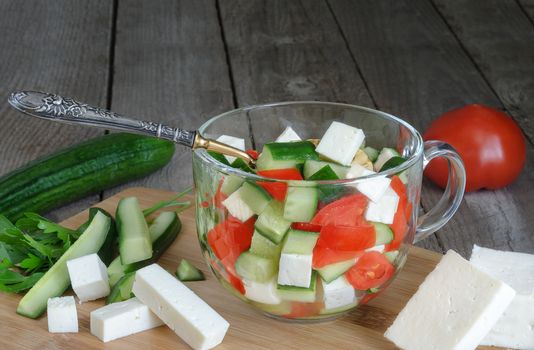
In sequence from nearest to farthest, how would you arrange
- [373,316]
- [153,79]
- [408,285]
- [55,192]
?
[373,316], [408,285], [55,192], [153,79]

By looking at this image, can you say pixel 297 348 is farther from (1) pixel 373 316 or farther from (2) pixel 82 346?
(2) pixel 82 346

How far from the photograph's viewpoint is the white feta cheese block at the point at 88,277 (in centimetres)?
178

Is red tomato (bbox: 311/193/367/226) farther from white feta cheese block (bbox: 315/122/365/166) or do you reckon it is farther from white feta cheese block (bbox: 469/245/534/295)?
white feta cheese block (bbox: 469/245/534/295)

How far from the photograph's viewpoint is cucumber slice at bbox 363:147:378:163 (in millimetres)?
1743

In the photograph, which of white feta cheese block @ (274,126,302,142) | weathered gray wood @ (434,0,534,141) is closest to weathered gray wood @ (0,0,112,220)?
white feta cheese block @ (274,126,302,142)

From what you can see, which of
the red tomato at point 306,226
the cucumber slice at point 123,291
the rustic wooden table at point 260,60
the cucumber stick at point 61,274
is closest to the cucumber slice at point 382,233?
the red tomato at point 306,226

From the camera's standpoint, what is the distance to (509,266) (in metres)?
1.77

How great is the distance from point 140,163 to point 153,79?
0.90 meters

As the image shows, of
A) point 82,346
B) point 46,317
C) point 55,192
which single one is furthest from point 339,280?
point 55,192

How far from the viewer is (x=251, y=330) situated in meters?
1.70

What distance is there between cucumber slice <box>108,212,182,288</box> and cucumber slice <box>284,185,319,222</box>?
57cm

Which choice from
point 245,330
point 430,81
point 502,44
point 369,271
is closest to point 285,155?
point 369,271

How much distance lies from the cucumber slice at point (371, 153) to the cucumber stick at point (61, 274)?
0.66 m

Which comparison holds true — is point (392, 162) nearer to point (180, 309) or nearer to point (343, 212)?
point (343, 212)
